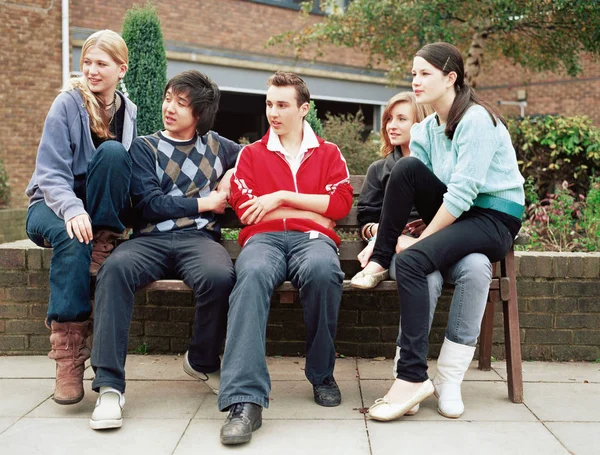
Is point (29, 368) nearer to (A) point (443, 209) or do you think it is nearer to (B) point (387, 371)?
(B) point (387, 371)

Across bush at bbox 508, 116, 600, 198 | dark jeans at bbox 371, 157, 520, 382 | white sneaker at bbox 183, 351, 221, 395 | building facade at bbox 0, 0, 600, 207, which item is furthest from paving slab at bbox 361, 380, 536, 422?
building facade at bbox 0, 0, 600, 207

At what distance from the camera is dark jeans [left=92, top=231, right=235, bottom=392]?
2.90 meters

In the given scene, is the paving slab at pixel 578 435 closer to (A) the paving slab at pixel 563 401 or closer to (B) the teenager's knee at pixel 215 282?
(A) the paving slab at pixel 563 401

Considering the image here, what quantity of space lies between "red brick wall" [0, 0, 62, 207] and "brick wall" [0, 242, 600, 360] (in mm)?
7943

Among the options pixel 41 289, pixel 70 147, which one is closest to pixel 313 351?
pixel 70 147

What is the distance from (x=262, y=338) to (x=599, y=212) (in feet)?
11.0

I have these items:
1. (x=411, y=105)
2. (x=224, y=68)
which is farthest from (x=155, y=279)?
(x=224, y=68)

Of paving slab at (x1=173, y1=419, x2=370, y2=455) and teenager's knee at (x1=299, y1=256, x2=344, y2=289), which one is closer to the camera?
paving slab at (x1=173, y1=419, x2=370, y2=455)

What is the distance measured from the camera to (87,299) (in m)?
3.04

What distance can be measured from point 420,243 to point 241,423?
1.09 metres

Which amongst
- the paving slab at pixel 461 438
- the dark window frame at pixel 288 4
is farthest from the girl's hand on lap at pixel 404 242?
the dark window frame at pixel 288 4

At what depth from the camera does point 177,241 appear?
3.28 metres

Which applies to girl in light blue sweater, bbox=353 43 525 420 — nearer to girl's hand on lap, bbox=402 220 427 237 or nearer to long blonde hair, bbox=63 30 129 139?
girl's hand on lap, bbox=402 220 427 237

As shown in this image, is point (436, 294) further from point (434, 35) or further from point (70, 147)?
point (434, 35)
